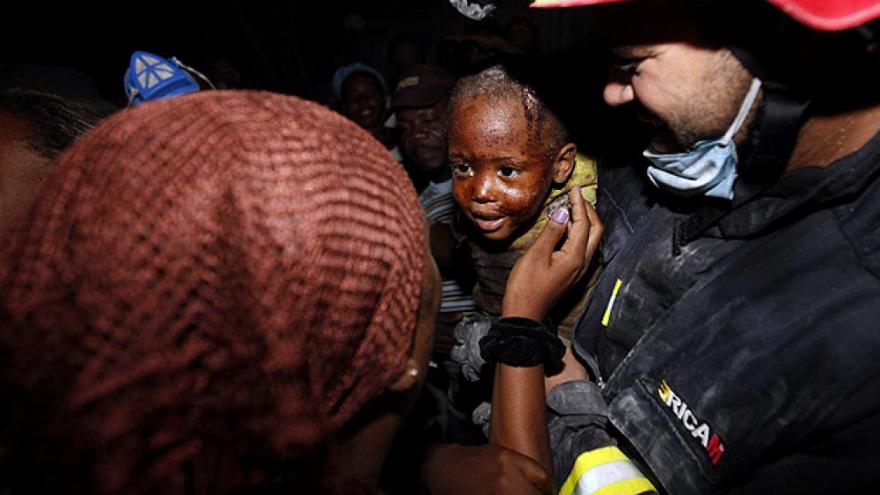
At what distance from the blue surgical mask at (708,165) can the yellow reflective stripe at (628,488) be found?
878 millimetres

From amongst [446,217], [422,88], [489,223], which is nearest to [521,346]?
[489,223]

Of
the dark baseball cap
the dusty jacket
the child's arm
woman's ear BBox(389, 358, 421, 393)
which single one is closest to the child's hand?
the child's arm

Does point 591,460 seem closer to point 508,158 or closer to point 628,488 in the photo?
point 628,488

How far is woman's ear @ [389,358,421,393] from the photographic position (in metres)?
1.05

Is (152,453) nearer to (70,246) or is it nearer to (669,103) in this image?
(70,246)

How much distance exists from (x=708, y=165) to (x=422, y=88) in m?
2.86

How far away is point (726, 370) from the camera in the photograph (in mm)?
1348

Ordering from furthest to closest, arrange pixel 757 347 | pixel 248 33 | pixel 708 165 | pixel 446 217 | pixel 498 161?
pixel 248 33, pixel 446 217, pixel 498 161, pixel 708 165, pixel 757 347

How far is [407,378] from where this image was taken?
3.47ft

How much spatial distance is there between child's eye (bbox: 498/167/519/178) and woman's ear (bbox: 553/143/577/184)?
19 centimetres

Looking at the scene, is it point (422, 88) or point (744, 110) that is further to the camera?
point (422, 88)

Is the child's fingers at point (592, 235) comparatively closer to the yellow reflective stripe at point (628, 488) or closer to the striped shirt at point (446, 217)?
the yellow reflective stripe at point (628, 488)

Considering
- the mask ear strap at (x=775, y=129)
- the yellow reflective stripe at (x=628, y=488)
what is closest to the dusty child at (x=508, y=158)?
the mask ear strap at (x=775, y=129)

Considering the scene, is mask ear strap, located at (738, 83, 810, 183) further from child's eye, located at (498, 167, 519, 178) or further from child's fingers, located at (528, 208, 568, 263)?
child's eye, located at (498, 167, 519, 178)
